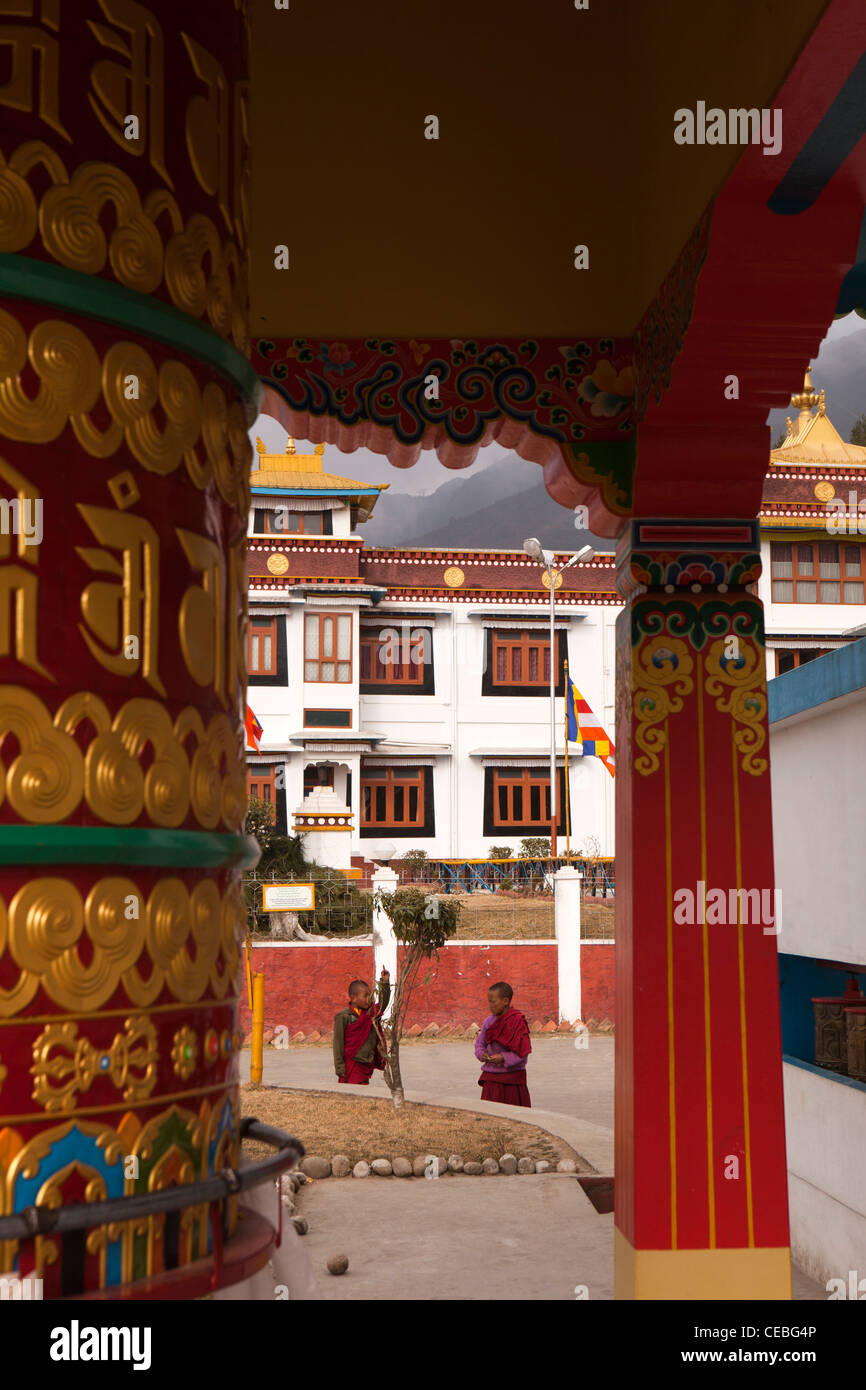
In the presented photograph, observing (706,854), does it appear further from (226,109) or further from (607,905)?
(607,905)

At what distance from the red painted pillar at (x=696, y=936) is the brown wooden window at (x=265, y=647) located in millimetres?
17746

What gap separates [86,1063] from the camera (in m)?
1.19

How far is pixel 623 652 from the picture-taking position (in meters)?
3.78

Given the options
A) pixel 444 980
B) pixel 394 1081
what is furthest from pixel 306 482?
pixel 394 1081

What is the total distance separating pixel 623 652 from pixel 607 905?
12.9m

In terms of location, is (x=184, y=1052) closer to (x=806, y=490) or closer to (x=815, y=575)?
(x=806, y=490)

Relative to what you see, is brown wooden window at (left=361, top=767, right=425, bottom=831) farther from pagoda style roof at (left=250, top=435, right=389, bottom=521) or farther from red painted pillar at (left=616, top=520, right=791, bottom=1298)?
red painted pillar at (left=616, top=520, right=791, bottom=1298)

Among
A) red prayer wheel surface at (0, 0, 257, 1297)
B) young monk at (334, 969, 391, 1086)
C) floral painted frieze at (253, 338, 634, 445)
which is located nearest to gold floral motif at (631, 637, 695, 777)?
floral painted frieze at (253, 338, 634, 445)

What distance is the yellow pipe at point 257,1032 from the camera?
934 cm

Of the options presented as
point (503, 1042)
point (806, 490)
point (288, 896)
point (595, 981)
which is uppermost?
point (806, 490)

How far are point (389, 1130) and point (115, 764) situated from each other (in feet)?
22.2

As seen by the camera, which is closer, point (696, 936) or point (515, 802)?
point (696, 936)
